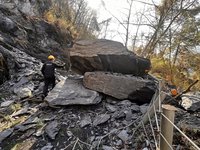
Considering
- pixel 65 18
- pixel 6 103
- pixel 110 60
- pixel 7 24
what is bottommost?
pixel 6 103

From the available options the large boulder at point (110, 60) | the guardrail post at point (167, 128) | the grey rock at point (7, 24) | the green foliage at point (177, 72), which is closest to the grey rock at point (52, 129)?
the large boulder at point (110, 60)

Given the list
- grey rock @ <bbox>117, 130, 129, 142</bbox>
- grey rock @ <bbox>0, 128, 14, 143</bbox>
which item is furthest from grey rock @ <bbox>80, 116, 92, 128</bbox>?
grey rock @ <bbox>0, 128, 14, 143</bbox>

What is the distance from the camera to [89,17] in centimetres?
3544

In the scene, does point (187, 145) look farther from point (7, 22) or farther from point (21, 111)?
point (7, 22)

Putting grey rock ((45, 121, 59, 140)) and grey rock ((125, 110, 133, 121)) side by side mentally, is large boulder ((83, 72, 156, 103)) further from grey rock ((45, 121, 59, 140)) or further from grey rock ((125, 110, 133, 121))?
grey rock ((45, 121, 59, 140))

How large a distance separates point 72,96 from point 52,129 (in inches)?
59.6

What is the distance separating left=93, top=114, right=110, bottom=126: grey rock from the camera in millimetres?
6116

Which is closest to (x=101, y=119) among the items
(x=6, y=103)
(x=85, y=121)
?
(x=85, y=121)

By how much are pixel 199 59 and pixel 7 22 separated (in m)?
12.0

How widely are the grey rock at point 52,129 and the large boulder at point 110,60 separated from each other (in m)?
2.85

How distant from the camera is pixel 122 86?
7230mm

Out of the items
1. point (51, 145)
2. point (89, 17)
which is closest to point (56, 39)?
point (51, 145)

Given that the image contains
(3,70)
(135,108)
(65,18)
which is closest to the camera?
(135,108)

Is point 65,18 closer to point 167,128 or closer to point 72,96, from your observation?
point 72,96
